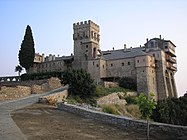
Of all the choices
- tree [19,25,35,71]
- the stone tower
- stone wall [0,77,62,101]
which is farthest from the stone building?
stone wall [0,77,62,101]

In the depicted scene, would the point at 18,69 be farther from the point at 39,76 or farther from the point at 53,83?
the point at 53,83

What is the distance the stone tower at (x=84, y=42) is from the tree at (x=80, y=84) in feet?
101

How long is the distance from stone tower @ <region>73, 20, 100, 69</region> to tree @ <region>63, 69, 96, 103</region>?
3075cm

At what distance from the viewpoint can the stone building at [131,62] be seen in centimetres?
5472

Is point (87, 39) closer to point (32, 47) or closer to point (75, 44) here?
point (75, 44)

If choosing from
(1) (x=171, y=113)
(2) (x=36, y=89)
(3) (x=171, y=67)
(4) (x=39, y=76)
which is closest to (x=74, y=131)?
(1) (x=171, y=113)

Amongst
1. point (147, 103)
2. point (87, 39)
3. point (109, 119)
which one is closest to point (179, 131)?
point (147, 103)

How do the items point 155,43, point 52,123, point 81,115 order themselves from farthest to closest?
1. point 155,43
2. point 81,115
3. point 52,123

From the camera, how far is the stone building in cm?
5472

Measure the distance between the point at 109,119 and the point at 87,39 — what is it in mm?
57465

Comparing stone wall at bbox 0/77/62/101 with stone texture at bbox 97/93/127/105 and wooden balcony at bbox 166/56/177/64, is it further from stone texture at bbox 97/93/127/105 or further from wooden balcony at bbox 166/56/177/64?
wooden balcony at bbox 166/56/177/64

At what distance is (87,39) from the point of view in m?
69.5

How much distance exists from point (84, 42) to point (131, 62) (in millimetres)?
17152

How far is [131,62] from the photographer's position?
57719 mm
